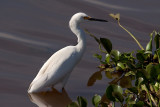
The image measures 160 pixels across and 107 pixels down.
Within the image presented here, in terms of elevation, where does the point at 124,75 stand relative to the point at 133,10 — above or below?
below

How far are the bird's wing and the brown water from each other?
0.95 feet

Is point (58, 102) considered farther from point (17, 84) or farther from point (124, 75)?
point (124, 75)

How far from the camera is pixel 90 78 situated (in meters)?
5.76

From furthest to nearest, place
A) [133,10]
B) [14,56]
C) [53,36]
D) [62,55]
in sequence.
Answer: [133,10]
[53,36]
[14,56]
[62,55]

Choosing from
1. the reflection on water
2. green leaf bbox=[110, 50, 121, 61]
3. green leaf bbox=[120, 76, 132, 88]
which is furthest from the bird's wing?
green leaf bbox=[120, 76, 132, 88]

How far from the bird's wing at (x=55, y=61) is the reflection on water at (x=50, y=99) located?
21 cm

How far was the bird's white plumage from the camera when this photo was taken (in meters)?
5.16

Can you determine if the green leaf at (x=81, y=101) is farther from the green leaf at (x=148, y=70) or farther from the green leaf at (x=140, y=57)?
the green leaf at (x=140, y=57)

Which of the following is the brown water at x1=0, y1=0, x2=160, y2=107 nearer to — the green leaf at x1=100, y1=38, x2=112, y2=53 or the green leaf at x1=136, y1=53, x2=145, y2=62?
the green leaf at x1=136, y1=53, x2=145, y2=62

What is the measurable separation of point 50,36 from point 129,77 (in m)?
1.77

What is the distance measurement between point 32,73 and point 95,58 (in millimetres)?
983

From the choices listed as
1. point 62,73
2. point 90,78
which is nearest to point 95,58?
point 90,78

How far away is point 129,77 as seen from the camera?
571 centimetres

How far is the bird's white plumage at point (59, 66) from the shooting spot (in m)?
5.16
